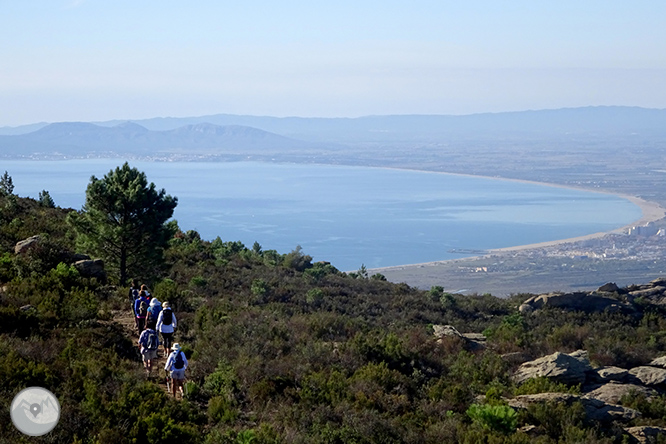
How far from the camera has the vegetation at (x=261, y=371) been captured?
8023 millimetres

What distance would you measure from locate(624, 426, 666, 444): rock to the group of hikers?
6.76 metres

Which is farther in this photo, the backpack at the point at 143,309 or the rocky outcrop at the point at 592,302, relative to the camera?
the rocky outcrop at the point at 592,302

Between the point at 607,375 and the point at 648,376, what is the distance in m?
0.92

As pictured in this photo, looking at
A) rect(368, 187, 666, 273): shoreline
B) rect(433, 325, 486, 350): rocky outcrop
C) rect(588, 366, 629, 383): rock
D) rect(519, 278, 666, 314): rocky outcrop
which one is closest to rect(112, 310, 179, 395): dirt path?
rect(433, 325, 486, 350): rocky outcrop

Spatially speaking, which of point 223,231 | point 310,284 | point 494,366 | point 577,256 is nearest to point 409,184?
point 223,231

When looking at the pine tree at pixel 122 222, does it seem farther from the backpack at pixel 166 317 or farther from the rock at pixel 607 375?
the rock at pixel 607 375

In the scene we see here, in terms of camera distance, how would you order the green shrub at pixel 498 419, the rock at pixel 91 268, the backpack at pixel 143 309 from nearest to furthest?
the green shrub at pixel 498 419 < the backpack at pixel 143 309 < the rock at pixel 91 268

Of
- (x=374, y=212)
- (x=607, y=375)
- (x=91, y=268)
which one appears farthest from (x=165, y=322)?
(x=374, y=212)

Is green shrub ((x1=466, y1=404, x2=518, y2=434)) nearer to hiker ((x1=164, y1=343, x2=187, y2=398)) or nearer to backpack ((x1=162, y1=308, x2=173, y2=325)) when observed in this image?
hiker ((x1=164, y1=343, x2=187, y2=398))

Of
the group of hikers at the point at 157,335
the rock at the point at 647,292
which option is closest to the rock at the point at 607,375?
the group of hikers at the point at 157,335

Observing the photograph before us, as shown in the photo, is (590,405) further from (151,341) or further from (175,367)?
(151,341)

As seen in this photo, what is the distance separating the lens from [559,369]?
39.1ft

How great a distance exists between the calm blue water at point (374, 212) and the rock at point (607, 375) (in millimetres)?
57771

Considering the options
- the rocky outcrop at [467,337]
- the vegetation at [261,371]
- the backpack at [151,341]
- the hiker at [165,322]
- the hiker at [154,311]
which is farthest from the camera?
the rocky outcrop at [467,337]
